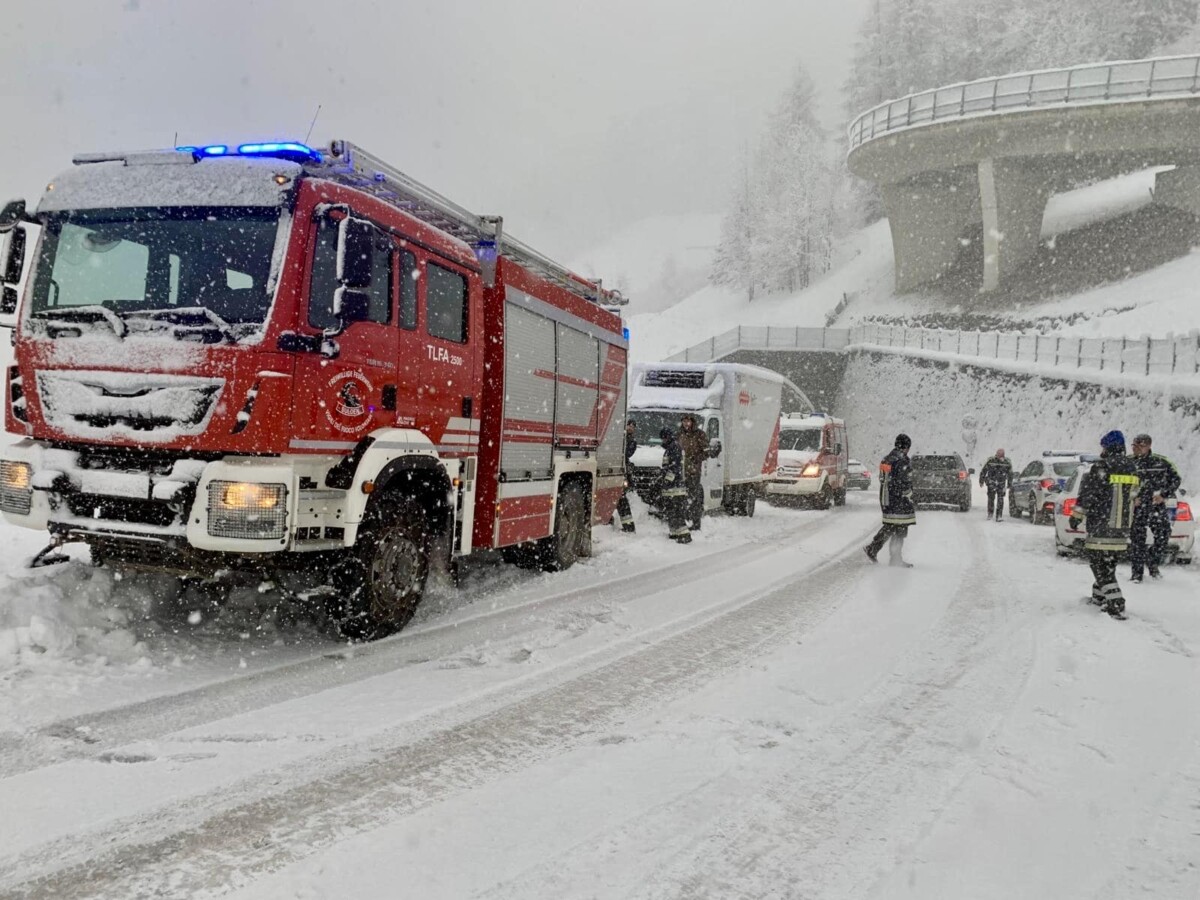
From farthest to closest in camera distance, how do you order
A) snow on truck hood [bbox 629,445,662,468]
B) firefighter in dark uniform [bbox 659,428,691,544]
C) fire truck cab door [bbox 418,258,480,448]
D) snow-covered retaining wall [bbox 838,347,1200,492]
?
snow-covered retaining wall [bbox 838,347,1200,492], snow on truck hood [bbox 629,445,662,468], firefighter in dark uniform [bbox 659,428,691,544], fire truck cab door [bbox 418,258,480,448]

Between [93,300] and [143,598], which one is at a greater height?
[93,300]

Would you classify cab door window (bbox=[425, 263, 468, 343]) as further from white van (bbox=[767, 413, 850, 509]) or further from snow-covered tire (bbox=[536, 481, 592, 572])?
white van (bbox=[767, 413, 850, 509])

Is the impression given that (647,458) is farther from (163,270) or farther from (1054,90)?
(1054,90)

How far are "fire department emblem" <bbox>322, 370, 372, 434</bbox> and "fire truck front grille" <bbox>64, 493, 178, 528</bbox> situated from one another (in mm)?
1114

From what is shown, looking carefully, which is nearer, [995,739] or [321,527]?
[995,739]

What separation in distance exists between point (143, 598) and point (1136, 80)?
45.6m

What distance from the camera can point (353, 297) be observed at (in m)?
5.70

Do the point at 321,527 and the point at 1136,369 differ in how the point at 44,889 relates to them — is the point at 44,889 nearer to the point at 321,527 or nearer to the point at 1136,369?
the point at 321,527

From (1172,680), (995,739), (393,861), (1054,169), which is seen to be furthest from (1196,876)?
(1054,169)

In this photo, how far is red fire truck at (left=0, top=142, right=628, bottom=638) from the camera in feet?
17.9

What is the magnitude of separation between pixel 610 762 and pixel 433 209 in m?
4.91

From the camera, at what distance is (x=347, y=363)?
6.02m

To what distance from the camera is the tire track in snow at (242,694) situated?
166 inches

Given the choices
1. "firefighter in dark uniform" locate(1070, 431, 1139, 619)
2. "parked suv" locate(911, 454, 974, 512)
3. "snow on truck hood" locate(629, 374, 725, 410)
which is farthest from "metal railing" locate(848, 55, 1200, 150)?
"firefighter in dark uniform" locate(1070, 431, 1139, 619)
